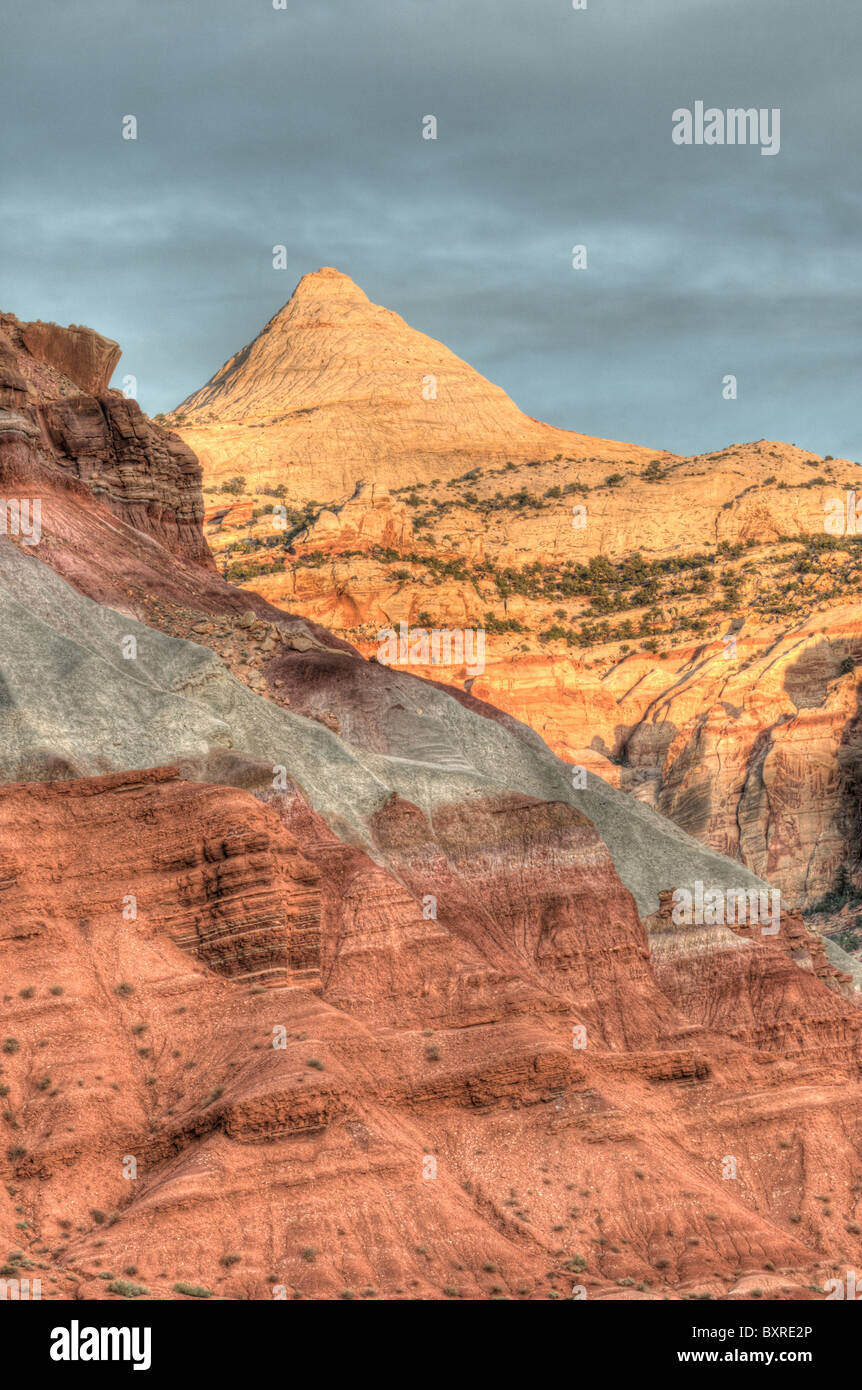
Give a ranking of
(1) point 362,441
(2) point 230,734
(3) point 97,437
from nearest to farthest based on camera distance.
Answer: (2) point 230,734, (3) point 97,437, (1) point 362,441

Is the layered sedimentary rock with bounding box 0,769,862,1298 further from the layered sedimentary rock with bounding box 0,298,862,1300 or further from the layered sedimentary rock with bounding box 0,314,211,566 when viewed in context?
the layered sedimentary rock with bounding box 0,314,211,566

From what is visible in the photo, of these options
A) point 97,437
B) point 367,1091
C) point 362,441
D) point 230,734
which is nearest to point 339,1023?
point 367,1091

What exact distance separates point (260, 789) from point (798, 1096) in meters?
20.7

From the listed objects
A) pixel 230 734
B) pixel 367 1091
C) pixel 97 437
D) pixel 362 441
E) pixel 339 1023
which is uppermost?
pixel 362 441

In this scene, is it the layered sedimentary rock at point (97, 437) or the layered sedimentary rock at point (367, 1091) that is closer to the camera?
the layered sedimentary rock at point (367, 1091)

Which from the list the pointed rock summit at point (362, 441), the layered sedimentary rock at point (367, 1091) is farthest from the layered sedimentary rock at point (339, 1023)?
the pointed rock summit at point (362, 441)

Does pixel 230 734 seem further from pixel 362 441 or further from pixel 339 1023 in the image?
pixel 362 441

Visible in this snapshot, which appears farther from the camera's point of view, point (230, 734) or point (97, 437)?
point (97, 437)

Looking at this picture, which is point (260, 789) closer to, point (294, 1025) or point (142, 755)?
point (142, 755)

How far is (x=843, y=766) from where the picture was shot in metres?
133

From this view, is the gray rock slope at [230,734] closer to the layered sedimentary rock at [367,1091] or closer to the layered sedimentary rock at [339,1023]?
the layered sedimentary rock at [339,1023]

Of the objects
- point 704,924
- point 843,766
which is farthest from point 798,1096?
point 843,766

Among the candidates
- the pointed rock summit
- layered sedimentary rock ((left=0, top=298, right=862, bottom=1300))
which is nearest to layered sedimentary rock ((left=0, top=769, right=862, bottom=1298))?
layered sedimentary rock ((left=0, top=298, right=862, bottom=1300))

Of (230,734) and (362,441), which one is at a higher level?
(362,441)
